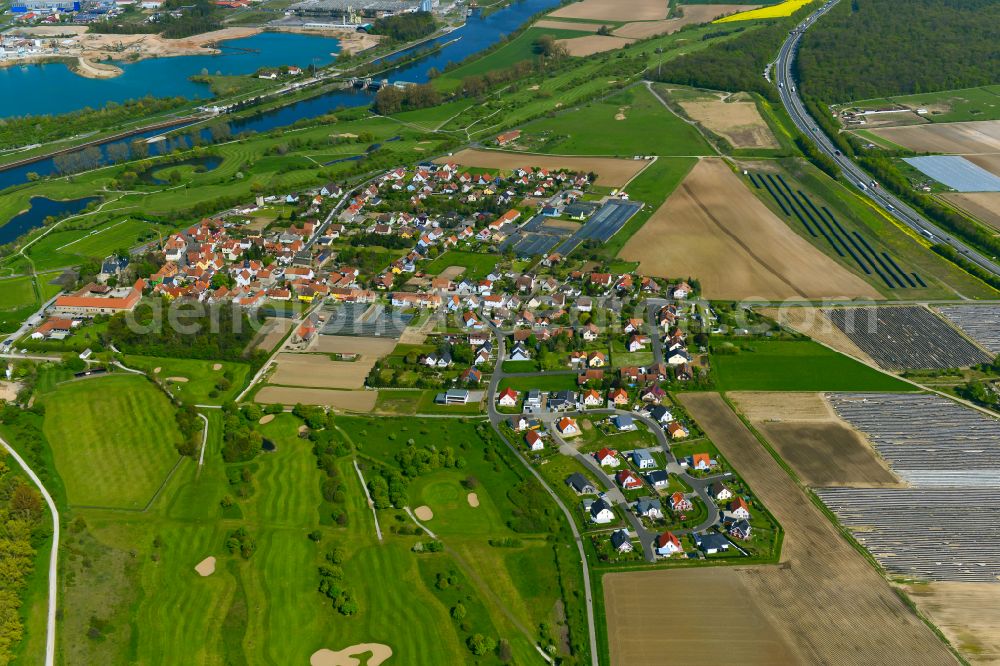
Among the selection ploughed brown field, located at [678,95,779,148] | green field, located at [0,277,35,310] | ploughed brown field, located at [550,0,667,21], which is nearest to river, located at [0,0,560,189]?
ploughed brown field, located at [550,0,667,21]

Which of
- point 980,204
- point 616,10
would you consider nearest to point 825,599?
point 980,204

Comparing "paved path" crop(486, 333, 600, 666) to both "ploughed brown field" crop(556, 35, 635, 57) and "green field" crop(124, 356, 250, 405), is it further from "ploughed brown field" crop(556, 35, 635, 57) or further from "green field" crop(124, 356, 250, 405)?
"ploughed brown field" crop(556, 35, 635, 57)

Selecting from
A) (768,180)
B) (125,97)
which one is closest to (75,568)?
(768,180)

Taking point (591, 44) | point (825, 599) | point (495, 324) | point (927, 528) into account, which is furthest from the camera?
point (591, 44)

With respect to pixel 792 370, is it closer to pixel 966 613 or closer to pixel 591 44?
pixel 966 613

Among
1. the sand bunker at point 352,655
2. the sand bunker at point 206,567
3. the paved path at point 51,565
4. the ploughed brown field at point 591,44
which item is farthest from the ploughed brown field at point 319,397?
the ploughed brown field at point 591,44

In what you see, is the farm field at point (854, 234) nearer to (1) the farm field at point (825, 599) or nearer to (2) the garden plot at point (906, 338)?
(2) the garden plot at point (906, 338)
